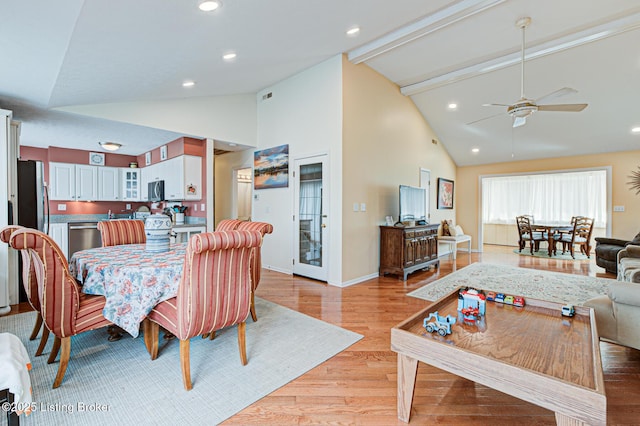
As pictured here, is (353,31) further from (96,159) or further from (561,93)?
(96,159)

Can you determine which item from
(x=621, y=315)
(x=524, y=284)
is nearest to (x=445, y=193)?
(x=524, y=284)

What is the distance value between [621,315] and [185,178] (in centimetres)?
543

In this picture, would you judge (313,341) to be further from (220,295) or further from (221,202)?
(221,202)

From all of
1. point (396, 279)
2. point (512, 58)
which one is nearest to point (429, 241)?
point (396, 279)

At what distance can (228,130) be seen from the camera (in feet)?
17.1

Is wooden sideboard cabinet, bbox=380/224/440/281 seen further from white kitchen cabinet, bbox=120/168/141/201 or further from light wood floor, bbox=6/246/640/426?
white kitchen cabinet, bbox=120/168/141/201

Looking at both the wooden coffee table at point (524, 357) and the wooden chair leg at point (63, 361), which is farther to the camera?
the wooden chair leg at point (63, 361)

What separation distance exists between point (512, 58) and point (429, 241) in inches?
124

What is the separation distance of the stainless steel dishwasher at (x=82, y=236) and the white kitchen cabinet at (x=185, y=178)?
4.92 ft

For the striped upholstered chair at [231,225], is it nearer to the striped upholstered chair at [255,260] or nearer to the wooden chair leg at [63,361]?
the striped upholstered chair at [255,260]

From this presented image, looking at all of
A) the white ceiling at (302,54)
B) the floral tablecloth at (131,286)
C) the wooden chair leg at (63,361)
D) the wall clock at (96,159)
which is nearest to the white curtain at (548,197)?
the white ceiling at (302,54)

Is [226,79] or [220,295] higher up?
[226,79]

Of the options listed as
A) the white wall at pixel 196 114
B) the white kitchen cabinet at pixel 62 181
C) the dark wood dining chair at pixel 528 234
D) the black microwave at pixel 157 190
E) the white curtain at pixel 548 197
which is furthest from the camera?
the white curtain at pixel 548 197

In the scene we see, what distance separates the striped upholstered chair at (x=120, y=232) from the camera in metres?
3.16
